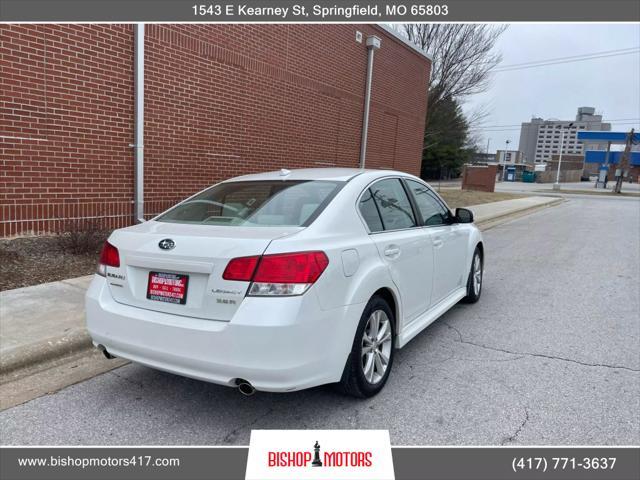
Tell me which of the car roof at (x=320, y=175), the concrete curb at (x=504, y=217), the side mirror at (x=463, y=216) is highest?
the car roof at (x=320, y=175)

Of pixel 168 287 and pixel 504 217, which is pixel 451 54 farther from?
pixel 168 287

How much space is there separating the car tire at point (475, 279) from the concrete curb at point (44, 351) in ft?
13.1

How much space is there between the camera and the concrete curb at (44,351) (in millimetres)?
3617

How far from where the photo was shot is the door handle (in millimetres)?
3449

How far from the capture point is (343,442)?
107 inches

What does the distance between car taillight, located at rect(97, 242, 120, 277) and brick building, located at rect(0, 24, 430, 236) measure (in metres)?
3.70

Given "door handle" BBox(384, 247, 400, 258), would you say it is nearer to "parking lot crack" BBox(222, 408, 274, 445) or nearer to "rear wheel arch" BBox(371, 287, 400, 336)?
"rear wheel arch" BBox(371, 287, 400, 336)

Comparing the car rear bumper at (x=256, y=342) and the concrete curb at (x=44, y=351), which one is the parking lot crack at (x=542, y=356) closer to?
the car rear bumper at (x=256, y=342)

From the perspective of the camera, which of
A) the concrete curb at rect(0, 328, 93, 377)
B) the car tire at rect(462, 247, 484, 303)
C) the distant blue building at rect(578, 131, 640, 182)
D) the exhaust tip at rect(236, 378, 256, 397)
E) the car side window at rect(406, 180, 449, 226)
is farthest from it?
the distant blue building at rect(578, 131, 640, 182)

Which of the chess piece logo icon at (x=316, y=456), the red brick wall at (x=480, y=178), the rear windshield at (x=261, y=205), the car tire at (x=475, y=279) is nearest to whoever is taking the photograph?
the chess piece logo icon at (x=316, y=456)

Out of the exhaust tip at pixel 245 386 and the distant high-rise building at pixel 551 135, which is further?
the distant high-rise building at pixel 551 135

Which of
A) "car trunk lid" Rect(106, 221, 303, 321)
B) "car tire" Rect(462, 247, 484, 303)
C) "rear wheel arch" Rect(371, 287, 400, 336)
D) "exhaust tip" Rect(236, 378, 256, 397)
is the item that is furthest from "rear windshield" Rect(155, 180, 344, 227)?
"car tire" Rect(462, 247, 484, 303)

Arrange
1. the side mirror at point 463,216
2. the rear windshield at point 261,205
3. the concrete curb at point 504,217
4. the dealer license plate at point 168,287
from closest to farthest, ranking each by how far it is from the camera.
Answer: the dealer license plate at point 168,287 < the rear windshield at point 261,205 < the side mirror at point 463,216 < the concrete curb at point 504,217

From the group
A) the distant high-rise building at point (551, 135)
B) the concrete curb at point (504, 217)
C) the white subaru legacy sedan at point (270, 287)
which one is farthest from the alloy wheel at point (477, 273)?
the distant high-rise building at point (551, 135)
